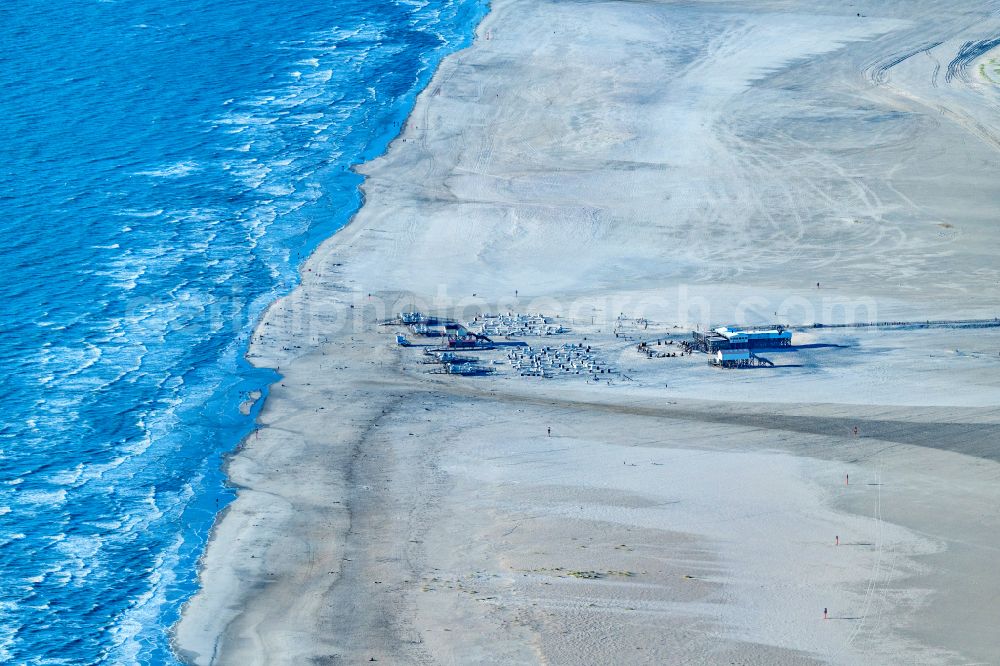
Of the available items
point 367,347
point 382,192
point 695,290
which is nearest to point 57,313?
point 367,347

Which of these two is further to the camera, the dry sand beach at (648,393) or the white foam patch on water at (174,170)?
the white foam patch on water at (174,170)

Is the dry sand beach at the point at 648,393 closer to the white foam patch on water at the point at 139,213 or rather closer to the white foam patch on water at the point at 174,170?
the white foam patch on water at the point at 174,170

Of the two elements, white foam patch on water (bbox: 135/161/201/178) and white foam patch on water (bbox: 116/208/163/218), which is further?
white foam patch on water (bbox: 135/161/201/178)

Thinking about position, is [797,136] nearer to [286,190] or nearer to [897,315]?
[897,315]

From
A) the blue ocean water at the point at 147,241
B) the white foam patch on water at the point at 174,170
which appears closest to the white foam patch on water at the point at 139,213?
the blue ocean water at the point at 147,241

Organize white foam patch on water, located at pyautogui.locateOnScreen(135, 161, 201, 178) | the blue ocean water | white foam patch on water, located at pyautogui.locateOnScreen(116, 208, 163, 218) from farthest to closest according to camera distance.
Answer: white foam patch on water, located at pyautogui.locateOnScreen(135, 161, 201, 178)
white foam patch on water, located at pyautogui.locateOnScreen(116, 208, 163, 218)
the blue ocean water

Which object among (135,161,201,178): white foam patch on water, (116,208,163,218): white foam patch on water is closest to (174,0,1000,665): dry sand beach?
(135,161,201,178): white foam patch on water

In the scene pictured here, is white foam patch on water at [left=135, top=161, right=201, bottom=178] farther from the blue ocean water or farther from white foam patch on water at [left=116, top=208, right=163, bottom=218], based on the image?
white foam patch on water at [left=116, top=208, right=163, bottom=218]
